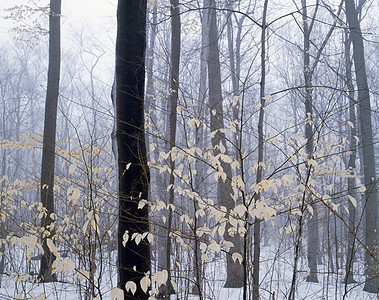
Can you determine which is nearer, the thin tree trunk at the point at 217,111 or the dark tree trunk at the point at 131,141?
the dark tree trunk at the point at 131,141

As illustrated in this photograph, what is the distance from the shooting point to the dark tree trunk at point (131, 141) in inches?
123

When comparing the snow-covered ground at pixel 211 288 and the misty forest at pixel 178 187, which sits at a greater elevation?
the misty forest at pixel 178 187

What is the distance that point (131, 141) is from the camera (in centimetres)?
326

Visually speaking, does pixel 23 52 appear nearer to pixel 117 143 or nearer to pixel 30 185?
pixel 30 185

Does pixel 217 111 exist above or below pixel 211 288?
above

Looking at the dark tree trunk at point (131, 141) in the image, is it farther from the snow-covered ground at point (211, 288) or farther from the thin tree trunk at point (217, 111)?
the thin tree trunk at point (217, 111)

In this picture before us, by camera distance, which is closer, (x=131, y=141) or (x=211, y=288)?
(x=131, y=141)

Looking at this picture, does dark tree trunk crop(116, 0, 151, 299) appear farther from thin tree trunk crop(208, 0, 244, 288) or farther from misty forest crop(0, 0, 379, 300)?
thin tree trunk crop(208, 0, 244, 288)

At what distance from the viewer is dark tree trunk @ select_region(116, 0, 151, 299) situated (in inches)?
123

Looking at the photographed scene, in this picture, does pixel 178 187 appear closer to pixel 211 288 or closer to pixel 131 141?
pixel 131 141

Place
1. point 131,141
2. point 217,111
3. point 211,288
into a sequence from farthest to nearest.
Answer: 1. point 217,111
2. point 211,288
3. point 131,141

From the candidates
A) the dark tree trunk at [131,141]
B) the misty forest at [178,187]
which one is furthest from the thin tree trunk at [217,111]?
the dark tree trunk at [131,141]

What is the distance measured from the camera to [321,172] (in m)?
5.72

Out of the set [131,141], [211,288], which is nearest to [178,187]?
[131,141]
